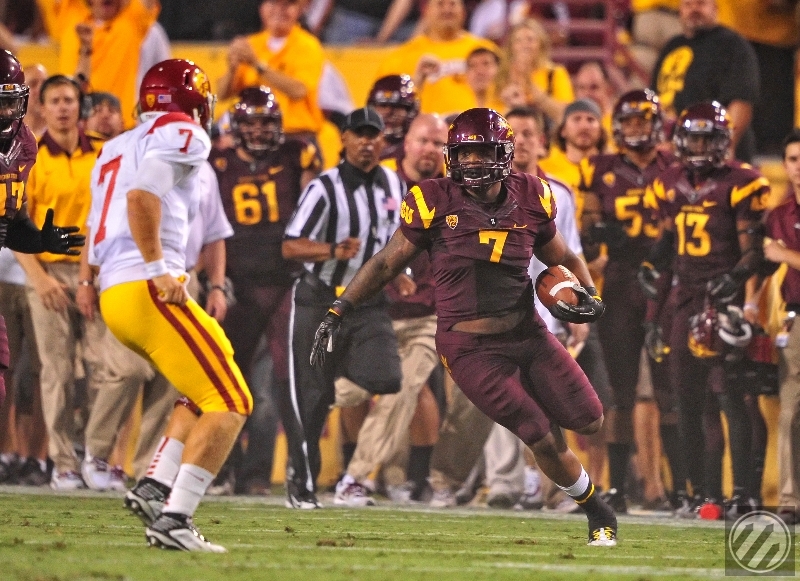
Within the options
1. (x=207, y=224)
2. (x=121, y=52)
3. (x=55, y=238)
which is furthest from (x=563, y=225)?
(x=121, y=52)

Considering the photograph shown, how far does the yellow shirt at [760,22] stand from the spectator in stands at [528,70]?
1.72 metres

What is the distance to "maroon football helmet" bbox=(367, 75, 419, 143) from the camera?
856cm

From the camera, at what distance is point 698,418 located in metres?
7.69

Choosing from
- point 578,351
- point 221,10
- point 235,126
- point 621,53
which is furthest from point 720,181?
point 221,10

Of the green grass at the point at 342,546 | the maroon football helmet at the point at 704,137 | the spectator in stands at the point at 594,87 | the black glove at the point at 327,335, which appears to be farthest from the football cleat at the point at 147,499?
the spectator in stands at the point at 594,87

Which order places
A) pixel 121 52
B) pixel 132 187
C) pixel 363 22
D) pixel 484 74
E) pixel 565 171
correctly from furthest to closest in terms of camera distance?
pixel 363 22 < pixel 121 52 < pixel 484 74 < pixel 565 171 < pixel 132 187

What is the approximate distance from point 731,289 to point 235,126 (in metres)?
2.86

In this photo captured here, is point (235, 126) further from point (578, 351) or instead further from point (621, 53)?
point (621, 53)

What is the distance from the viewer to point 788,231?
24.1 ft

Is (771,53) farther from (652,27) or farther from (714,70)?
→ (714,70)

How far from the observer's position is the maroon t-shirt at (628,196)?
8.25 m

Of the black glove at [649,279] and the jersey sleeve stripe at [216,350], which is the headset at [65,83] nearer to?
the black glove at [649,279]

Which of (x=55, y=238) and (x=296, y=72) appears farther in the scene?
(x=296, y=72)

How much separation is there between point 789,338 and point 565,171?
188cm
